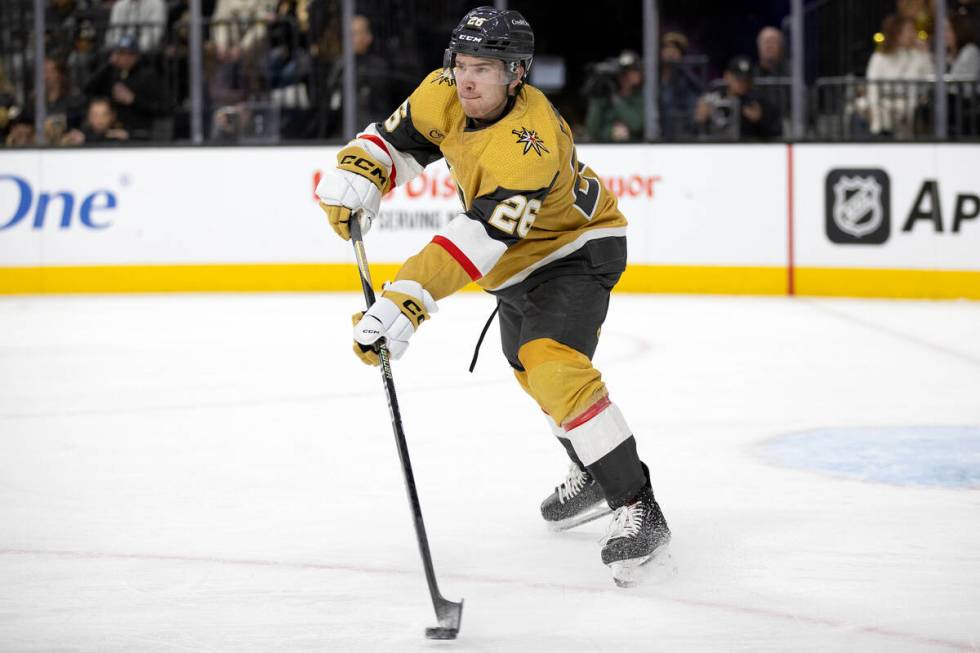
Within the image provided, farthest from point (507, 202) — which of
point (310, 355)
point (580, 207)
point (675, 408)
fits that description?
point (310, 355)

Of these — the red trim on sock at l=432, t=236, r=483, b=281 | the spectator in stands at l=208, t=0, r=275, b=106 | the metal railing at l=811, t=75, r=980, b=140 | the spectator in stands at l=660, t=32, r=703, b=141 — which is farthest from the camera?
the spectator in stands at l=208, t=0, r=275, b=106

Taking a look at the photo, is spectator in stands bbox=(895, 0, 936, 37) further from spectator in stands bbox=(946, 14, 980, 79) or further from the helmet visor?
the helmet visor

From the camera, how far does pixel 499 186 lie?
285 centimetres

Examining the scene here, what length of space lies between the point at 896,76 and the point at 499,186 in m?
6.72

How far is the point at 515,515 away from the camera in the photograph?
3625mm

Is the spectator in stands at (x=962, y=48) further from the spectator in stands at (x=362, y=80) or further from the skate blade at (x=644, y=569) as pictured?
the skate blade at (x=644, y=569)

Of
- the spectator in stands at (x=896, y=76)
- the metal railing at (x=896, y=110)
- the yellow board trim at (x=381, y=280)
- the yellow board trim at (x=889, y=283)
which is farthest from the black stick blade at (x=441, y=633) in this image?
the spectator in stands at (x=896, y=76)

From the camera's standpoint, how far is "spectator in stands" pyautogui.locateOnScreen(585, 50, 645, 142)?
941cm

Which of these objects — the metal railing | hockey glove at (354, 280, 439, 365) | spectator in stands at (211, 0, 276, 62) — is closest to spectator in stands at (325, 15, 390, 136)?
spectator in stands at (211, 0, 276, 62)

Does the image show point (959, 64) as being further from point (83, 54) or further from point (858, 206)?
point (83, 54)

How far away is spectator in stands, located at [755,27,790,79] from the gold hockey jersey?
6272 millimetres

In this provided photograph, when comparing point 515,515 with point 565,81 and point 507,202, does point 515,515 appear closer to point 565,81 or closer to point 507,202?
point 507,202

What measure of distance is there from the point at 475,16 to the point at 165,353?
4.00 m

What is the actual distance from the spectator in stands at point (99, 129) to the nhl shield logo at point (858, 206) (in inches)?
180
